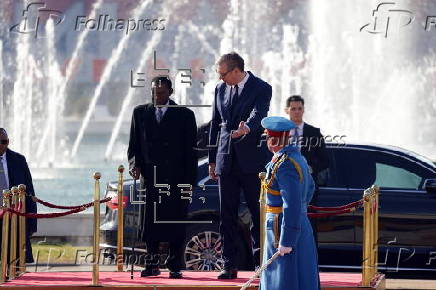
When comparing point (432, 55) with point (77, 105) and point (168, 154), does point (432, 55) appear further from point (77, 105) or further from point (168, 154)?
point (168, 154)

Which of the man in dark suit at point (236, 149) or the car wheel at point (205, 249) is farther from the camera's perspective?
the car wheel at point (205, 249)

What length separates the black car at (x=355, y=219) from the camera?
1445cm

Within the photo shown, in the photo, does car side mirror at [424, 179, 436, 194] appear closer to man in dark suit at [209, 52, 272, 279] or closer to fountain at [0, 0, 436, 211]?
man in dark suit at [209, 52, 272, 279]

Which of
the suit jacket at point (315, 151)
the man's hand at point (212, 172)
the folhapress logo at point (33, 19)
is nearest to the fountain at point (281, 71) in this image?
the folhapress logo at point (33, 19)

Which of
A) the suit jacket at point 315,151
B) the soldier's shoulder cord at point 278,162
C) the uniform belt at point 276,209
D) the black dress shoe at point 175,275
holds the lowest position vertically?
the black dress shoe at point 175,275

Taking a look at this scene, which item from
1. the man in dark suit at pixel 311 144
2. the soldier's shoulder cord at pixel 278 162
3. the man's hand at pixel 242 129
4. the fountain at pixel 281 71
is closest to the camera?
the soldier's shoulder cord at pixel 278 162

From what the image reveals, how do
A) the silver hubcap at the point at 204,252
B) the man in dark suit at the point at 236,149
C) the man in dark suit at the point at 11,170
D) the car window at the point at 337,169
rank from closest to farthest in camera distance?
the man in dark suit at the point at 236,149, the man in dark suit at the point at 11,170, the silver hubcap at the point at 204,252, the car window at the point at 337,169

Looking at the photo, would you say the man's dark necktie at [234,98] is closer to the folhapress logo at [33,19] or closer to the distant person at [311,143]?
the distant person at [311,143]

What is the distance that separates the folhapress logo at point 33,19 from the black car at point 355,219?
37897 millimetres

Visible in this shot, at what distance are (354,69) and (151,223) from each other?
34.1m

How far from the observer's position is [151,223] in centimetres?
1265

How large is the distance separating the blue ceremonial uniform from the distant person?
2.98 metres

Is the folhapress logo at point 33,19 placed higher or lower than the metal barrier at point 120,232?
higher

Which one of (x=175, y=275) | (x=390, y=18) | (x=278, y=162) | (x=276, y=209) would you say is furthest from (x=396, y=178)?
(x=390, y=18)
